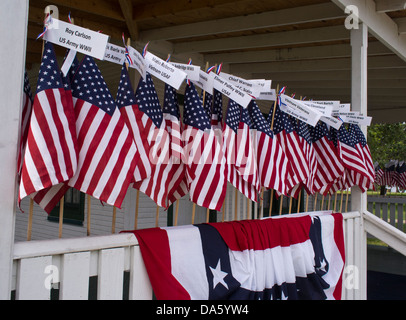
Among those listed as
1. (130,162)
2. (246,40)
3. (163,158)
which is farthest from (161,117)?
(246,40)

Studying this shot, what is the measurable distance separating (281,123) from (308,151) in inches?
20.4

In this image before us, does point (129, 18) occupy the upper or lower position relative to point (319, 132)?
upper

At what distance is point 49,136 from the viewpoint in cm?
202

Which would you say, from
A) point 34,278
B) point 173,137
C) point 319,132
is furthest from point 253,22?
point 34,278

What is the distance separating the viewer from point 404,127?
22.7m

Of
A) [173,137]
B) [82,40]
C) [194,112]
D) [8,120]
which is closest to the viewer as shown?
[8,120]

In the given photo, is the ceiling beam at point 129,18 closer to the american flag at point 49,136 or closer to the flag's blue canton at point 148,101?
the flag's blue canton at point 148,101

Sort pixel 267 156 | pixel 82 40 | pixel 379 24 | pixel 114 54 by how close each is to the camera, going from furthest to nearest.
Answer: pixel 379 24, pixel 267 156, pixel 114 54, pixel 82 40

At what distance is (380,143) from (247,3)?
18356 millimetres

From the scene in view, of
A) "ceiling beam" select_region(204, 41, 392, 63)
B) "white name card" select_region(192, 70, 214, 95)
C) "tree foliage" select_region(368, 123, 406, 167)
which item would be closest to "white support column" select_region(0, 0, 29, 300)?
"white name card" select_region(192, 70, 214, 95)

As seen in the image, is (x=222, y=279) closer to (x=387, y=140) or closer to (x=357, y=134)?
(x=357, y=134)

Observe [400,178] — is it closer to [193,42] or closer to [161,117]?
[193,42]
